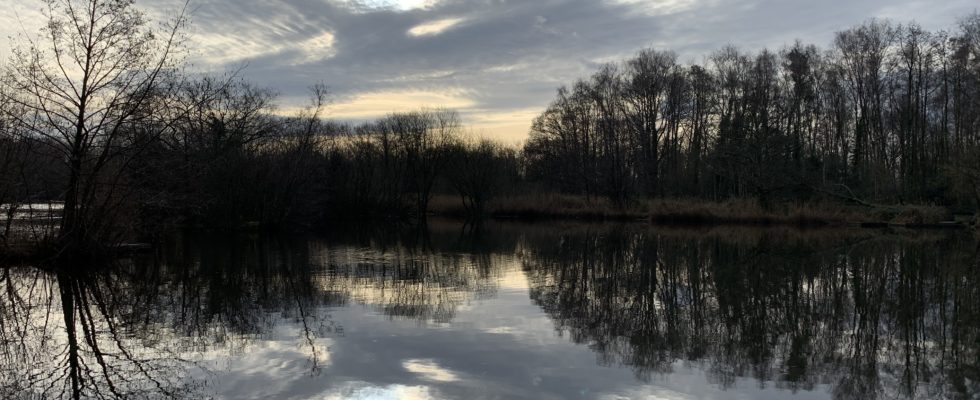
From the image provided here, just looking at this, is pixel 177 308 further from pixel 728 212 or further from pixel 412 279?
pixel 728 212

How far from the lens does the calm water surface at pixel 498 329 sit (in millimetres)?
6473

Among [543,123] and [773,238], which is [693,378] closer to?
[773,238]

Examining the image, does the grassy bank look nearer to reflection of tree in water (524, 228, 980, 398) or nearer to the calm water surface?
reflection of tree in water (524, 228, 980, 398)

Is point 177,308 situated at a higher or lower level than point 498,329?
higher

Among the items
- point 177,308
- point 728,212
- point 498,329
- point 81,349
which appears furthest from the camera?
point 728,212

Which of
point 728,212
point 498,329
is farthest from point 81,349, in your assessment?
point 728,212

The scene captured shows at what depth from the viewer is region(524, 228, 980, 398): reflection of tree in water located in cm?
704

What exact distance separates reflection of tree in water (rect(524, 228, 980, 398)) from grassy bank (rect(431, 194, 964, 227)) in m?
15.2

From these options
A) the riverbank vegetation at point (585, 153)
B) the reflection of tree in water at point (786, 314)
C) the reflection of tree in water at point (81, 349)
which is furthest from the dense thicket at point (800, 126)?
the reflection of tree in water at point (81, 349)

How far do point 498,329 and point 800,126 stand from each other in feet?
138

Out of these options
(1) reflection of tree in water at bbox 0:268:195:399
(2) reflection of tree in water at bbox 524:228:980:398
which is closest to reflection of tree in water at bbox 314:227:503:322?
(2) reflection of tree in water at bbox 524:228:980:398

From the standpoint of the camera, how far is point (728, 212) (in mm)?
37094

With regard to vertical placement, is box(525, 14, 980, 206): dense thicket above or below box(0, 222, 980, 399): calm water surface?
above

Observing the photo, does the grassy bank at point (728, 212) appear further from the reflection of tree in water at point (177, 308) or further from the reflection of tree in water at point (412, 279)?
the reflection of tree in water at point (177, 308)
